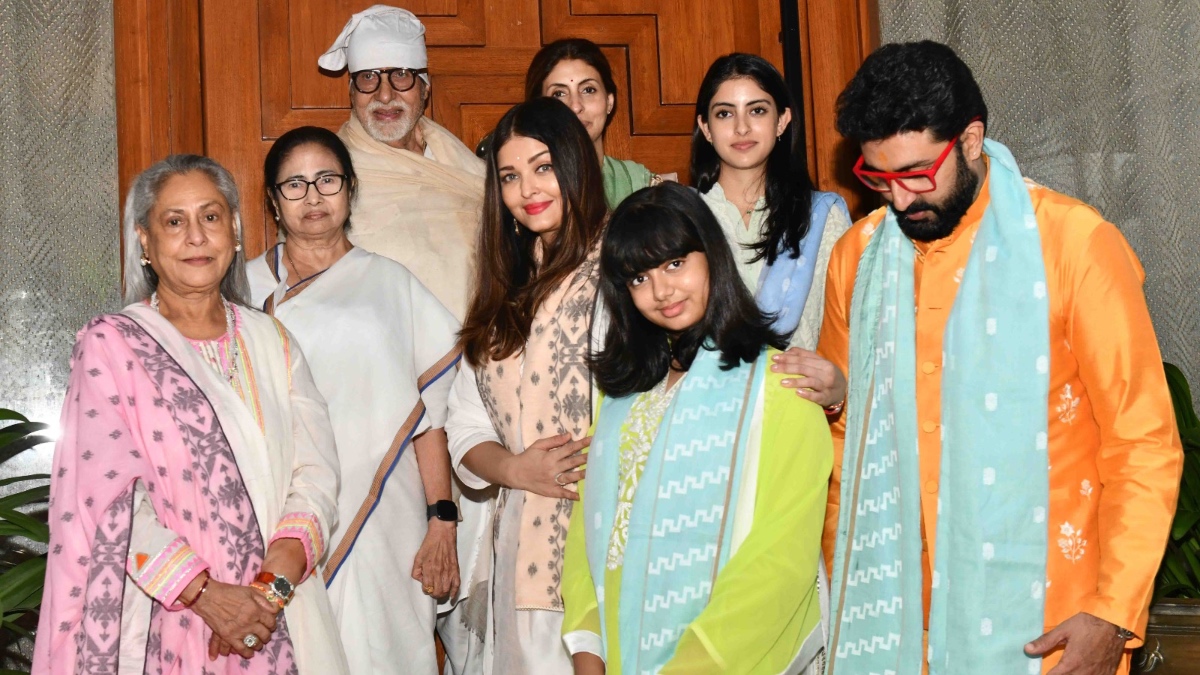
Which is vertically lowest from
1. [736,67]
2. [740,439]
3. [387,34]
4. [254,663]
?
[254,663]

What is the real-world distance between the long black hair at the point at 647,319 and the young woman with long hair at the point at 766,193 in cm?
48

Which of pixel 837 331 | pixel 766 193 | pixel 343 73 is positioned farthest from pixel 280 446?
pixel 343 73

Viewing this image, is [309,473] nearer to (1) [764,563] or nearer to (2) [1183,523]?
(1) [764,563]

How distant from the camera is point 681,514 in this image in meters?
2.27

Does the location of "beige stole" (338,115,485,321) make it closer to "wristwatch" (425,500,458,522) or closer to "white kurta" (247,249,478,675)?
"white kurta" (247,249,478,675)

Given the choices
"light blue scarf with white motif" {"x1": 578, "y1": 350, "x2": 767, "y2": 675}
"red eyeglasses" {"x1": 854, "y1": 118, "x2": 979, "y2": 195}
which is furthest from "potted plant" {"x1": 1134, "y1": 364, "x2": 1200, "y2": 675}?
"light blue scarf with white motif" {"x1": 578, "y1": 350, "x2": 767, "y2": 675}

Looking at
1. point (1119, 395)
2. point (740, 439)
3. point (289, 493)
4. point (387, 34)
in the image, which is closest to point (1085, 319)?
point (1119, 395)

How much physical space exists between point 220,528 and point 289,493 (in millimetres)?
178

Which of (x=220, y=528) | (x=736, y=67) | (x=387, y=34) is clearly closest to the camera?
(x=220, y=528)

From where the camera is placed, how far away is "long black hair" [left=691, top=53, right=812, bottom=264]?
2.96 meters

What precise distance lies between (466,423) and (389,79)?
1.31 meters

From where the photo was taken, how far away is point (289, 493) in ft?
8.51

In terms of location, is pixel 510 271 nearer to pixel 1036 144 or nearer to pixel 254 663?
pixel 254 663

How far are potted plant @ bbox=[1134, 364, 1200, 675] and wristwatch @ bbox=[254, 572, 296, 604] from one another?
202 cm
